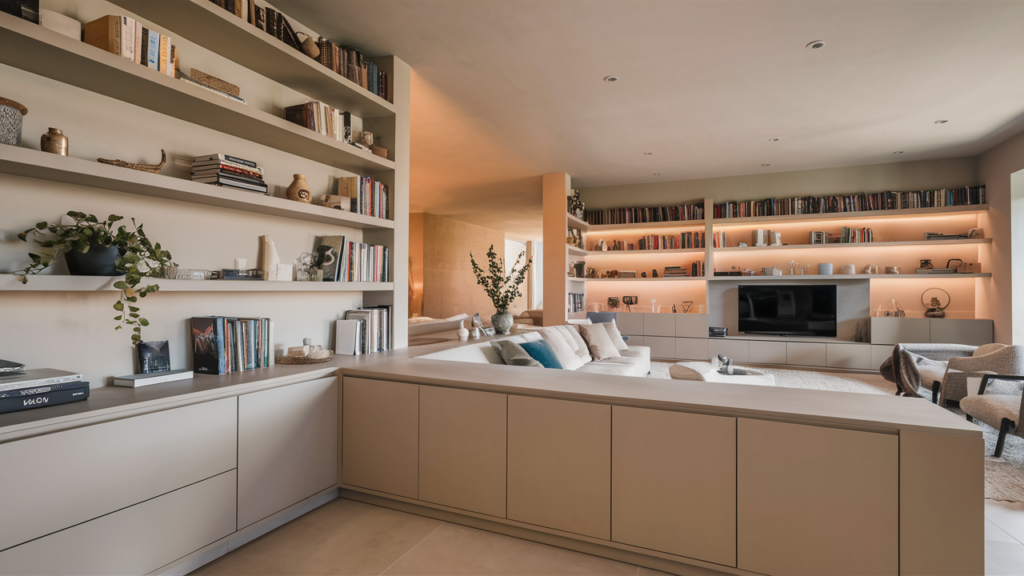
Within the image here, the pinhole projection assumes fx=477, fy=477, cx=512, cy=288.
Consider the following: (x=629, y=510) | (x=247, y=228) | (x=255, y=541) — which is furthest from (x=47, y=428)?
(x=629, y=510)

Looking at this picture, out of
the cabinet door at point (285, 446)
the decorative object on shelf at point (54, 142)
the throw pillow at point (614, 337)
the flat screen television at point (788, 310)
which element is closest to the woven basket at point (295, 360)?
the cabinet door at point (285, 446)

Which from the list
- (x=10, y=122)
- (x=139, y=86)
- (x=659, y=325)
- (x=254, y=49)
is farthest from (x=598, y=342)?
(x=10, y=122)

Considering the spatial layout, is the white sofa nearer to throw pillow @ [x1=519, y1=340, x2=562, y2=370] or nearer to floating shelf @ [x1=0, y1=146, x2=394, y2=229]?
throw pillow @ [x1=519, y1=340, x2=562, y2=370]

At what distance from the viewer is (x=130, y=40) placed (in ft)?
6.40

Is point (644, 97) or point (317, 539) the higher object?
point (644, 97)

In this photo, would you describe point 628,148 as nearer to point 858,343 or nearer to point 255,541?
point 858,343

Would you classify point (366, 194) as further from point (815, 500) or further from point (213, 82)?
point (815, 500)

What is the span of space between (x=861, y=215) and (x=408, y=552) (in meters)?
7.61

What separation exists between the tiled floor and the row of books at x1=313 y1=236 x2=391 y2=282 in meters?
1.42

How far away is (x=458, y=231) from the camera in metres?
11.7

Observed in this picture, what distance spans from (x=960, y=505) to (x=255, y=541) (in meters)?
2.68

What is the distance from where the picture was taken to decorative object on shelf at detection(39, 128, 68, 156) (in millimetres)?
1778

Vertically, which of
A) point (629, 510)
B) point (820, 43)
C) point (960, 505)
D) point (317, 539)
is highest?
point (820, 43)

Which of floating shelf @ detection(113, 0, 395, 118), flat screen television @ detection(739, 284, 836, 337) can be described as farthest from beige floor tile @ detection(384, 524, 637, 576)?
flat screen television @ detection(739, 284, 836, 337)
